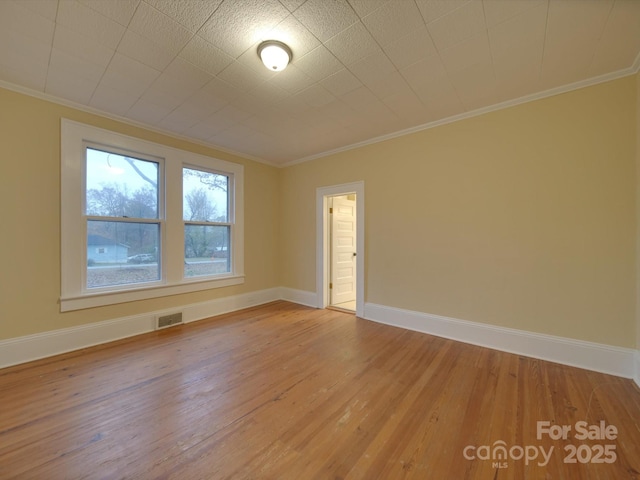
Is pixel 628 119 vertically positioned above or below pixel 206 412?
above

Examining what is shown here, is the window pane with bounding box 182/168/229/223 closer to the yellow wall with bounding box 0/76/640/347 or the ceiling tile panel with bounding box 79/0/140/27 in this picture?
the yellow wall with bounding box 0/76/640/347

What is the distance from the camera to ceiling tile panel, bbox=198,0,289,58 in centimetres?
158

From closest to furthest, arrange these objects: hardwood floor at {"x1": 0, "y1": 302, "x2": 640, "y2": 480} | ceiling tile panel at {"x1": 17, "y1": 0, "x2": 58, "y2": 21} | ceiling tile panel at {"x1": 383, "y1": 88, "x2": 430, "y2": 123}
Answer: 1. hardwood floor at {"x1": 0, "y1": 302, "x2": 640, "y2": 480}
2. ceiling tile panel at {"x1": 17, "y1": 0, "x2": 58, "y2": 21}
3. ceiling tile panel at {"x1": 383, "y1": 88, "x2": 430, "y2": 123}

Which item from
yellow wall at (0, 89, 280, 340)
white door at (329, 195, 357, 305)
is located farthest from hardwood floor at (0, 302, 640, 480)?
white door at (329, 195, 357, 305)

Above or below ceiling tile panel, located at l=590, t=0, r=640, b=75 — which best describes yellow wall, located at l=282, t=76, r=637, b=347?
below

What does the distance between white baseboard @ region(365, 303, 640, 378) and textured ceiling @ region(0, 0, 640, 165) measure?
96.4 inches

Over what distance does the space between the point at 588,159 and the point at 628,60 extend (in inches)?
30.3

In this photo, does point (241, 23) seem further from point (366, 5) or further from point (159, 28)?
point (366, 5)

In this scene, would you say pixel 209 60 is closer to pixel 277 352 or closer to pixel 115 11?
pixel 115 11

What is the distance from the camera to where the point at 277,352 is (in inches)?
107

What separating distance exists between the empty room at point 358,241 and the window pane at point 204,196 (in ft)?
0.12

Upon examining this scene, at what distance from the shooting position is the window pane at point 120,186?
296 cm

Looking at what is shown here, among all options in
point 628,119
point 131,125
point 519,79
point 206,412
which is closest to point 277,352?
point 206,412

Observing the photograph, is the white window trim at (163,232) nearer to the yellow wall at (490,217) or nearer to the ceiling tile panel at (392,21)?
the yellow wall at (490,217)
